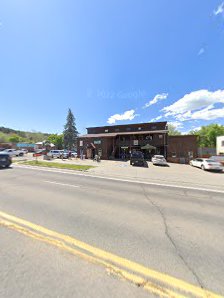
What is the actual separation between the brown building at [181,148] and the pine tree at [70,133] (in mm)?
38260

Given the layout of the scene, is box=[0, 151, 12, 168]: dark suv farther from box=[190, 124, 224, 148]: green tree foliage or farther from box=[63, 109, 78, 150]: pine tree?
box=[190, 124, 224, 148]: green tree foliage

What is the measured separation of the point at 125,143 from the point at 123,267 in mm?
33925

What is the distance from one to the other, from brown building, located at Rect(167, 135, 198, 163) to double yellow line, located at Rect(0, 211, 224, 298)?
97.0 feet

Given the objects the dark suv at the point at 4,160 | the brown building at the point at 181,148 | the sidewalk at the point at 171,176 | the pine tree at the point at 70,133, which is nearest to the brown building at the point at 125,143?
the brown building at the point at 181,148

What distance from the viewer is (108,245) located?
11.8 ft

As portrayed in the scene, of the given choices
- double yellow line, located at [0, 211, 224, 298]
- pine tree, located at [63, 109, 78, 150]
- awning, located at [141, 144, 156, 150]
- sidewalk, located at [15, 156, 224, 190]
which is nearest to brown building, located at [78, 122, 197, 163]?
awning, located at [141, 144, 156, 150]

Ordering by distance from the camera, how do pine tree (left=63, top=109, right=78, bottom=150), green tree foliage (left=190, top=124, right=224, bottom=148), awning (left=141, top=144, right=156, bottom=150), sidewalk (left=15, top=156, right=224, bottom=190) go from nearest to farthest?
sidewalk (left=15, top=156, right=224, bottom=190)
awning (left=141, top=144, right=156, bottom=150)
pine tree (left=63, top=109, right=78, bottom=150)
green tree foliage (left=190, top=124, right=224, bottom=148)

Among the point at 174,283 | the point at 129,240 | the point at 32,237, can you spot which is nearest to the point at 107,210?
the point at 129,240

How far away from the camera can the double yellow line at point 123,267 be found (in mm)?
2400

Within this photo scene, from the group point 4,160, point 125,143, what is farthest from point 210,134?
point 4,160

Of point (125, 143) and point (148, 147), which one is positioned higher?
point (125, 143)

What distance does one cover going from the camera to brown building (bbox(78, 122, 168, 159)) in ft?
112

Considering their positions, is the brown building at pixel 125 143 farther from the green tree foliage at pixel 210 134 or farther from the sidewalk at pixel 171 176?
the green tree foliage at pixel 210 134

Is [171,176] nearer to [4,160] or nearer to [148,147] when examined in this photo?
Answer: [4,160]
